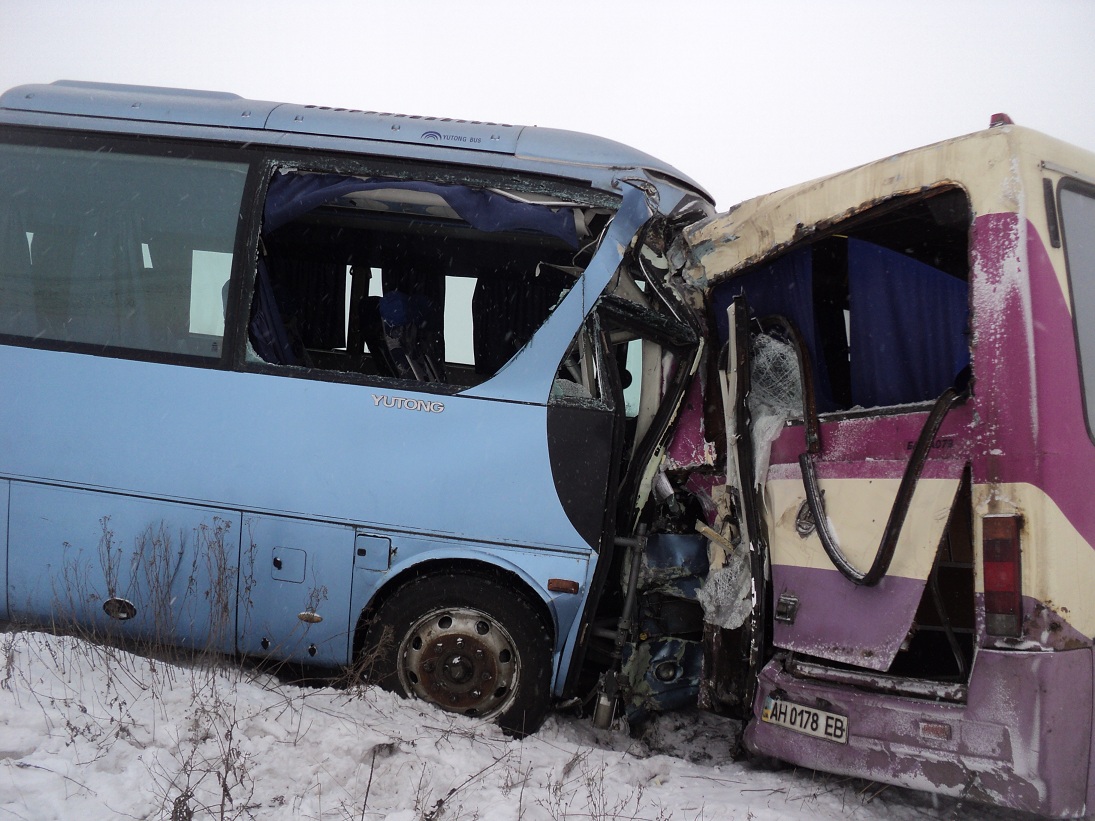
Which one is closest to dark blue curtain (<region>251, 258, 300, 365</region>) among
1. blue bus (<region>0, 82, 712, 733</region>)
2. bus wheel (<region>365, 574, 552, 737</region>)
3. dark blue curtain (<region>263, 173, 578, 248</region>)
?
blue bus (<region>0, 82, 712, 733</region>)

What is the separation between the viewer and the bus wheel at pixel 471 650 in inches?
152

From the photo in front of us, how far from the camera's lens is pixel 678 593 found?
432cm

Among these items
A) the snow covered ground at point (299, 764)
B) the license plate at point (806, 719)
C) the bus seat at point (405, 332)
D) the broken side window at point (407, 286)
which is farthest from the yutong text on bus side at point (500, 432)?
the bus seat at point (405, 332)

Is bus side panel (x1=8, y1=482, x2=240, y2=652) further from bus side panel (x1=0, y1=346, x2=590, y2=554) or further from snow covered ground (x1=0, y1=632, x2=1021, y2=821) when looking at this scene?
snow covered ground (x1=0, y1=632, x2=1021, y2=821)

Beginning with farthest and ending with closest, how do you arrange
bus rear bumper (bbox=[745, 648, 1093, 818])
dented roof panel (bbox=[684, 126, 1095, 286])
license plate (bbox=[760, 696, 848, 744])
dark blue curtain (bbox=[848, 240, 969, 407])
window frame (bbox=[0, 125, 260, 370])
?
1. window frame (bbox=[0, 125, 260, 370])
2. dark blue curtain (bbox=[848, 240, 969, 407])
3. license plate (bbox=[760, 696, 848, 744])
4. dented roof panel (bbox=[684, 126, 1095, 286])
5. bus rear bumper (bbox=[745, 648, 1093, 818])

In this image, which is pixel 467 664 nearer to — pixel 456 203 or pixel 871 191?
pixel 456 203

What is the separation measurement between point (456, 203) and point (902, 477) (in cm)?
246

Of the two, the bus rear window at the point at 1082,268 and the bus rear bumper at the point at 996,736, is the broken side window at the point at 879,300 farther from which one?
the bus rear bumper at the point at 996,736

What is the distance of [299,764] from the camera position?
122 inches

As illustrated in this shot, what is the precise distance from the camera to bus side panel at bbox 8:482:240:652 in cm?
Answer: 397

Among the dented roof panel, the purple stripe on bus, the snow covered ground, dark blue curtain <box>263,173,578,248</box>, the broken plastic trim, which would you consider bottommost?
the snow covered ground

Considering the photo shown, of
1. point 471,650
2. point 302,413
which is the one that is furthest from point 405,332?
point 471,650

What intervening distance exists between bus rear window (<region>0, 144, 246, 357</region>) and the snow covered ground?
151cm

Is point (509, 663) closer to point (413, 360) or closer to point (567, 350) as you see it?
point (567, 350)
